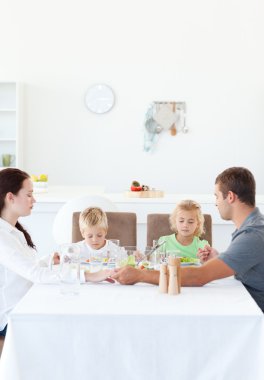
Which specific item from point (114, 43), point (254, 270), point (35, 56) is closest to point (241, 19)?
point (114, 43)

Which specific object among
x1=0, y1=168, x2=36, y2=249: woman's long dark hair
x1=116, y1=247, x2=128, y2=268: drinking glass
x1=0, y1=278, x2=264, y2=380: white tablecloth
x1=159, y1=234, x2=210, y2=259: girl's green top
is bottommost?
x1=0, y1=278, x2=264, y2=380: white tablecloth

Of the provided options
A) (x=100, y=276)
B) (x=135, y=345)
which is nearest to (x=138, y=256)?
(x=100, y=276)

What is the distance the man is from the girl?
30.9 inches

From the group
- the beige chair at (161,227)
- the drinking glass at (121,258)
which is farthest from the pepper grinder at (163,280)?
the beige chair at (161,227)

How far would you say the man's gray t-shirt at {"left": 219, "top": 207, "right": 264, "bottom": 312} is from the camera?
251 centimetres

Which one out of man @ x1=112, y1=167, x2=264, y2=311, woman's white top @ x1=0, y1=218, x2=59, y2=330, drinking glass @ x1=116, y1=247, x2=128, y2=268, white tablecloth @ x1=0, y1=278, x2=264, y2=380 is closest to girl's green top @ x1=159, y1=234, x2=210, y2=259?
drinking glass @ x1=116, y1=247, x2=128, y2=268

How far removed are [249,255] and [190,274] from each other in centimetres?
24

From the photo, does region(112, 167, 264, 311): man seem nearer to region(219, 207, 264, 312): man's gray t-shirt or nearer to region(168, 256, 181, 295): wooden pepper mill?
region(219, 207, 264, 312): man's gray t-shirt

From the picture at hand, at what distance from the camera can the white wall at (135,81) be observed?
7926mm

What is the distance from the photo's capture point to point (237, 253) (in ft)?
8.25

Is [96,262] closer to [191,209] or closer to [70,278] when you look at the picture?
[70,278]

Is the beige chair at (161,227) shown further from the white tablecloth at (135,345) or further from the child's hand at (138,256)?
the white tablecloth at (135,345)

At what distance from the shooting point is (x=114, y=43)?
797 centimetres

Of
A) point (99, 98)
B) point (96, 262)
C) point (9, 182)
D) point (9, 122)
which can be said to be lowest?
point (96, 262)
